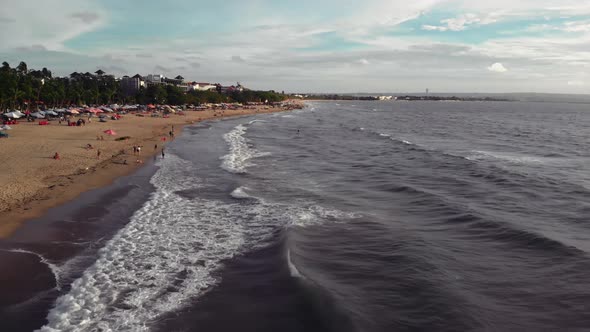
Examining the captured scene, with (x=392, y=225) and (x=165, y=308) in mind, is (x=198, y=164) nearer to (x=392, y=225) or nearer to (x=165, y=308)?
(x=392, y=225)

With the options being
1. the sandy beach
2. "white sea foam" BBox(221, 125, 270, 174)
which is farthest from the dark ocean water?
the sandy beach

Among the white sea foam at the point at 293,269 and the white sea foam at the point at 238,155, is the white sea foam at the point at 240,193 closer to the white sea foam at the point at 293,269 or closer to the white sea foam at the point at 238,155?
the white sea foam at the point at 238,155

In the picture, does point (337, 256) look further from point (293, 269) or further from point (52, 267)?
point (52, 267)

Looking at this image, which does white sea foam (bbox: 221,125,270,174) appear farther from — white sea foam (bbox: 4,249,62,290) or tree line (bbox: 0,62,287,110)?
tree line (bbox: 0,62,287,110)

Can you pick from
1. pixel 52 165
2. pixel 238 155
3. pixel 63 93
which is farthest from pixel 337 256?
pixel 63 93

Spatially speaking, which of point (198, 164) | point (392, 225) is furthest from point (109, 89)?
point (392, 225)

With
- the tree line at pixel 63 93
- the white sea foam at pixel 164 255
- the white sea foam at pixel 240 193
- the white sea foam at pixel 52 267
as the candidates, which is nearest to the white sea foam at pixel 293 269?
the white sea foam at pixel 164 255
